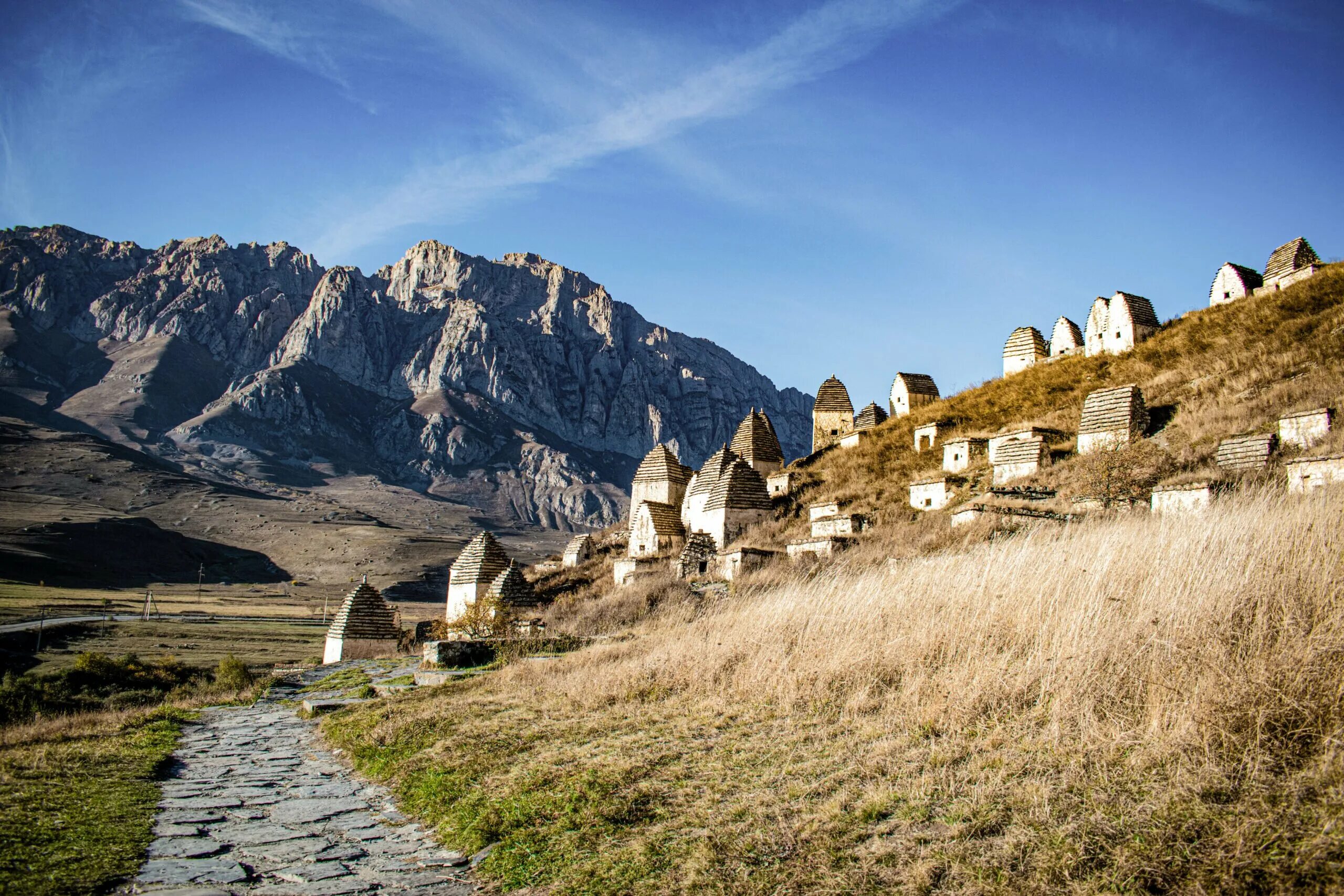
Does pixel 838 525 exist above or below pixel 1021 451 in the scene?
below

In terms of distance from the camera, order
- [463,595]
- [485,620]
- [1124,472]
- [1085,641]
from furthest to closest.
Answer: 1. [463,595]
2. [485,620]
3. [1124,472]
4. [1085,641]

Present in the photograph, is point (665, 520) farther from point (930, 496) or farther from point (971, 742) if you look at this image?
point (971, 742)

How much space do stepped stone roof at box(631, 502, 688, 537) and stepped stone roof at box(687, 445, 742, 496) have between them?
0.89 metres

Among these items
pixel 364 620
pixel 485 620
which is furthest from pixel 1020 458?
pixel 364 620

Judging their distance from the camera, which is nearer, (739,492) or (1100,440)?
(1100,440)

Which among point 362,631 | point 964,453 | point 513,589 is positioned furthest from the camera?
point 964,453

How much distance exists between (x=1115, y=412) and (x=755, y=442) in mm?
12906

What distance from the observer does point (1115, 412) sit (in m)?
19.3

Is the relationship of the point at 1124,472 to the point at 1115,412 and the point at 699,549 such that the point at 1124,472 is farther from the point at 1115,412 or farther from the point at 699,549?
the point at 699,549

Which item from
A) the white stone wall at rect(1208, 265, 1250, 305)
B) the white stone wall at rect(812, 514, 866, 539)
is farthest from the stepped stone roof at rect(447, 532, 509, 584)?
the white stone wall at rect(1208, 265, 1250, 305)

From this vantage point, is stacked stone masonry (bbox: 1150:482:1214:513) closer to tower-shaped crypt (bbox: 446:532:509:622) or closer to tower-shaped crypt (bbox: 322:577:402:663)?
tower-shaped crypt (bbox: 446:532:509:622)

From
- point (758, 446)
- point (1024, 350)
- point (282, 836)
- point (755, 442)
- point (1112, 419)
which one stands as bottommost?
point (282, 836)

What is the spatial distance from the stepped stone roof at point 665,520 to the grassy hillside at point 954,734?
13.0m

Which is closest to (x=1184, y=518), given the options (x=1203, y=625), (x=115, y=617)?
(x=1203, y=625)
